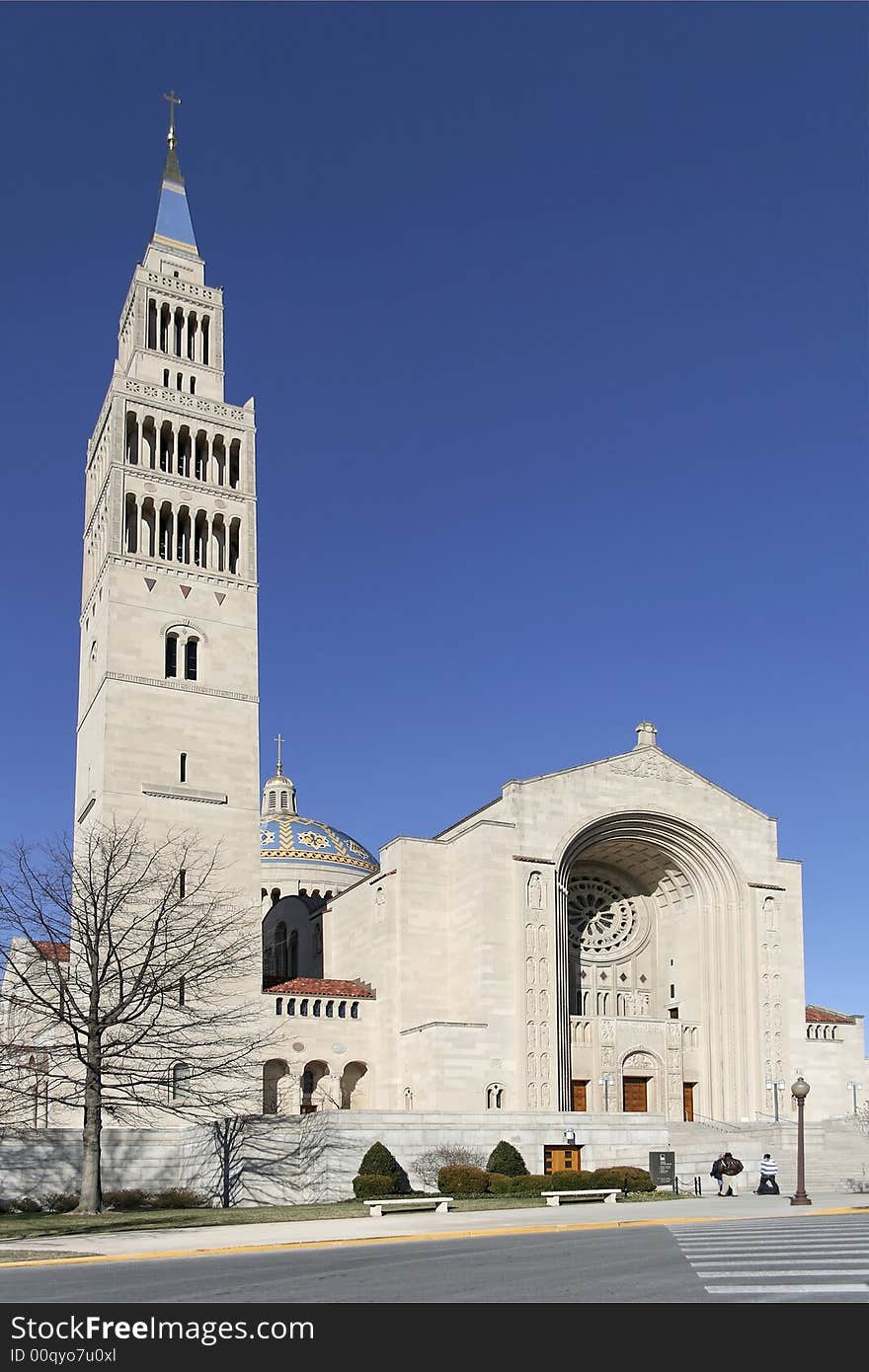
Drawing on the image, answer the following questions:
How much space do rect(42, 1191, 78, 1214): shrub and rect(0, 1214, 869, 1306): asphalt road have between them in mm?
18470

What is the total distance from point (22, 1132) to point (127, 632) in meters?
19.5

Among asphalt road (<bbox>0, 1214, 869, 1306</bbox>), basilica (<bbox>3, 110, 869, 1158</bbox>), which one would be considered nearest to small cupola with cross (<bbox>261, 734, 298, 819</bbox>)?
basilica (<bbox>3, 110, 869, 1158</bbox>)

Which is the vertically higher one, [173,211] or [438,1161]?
[173,211]

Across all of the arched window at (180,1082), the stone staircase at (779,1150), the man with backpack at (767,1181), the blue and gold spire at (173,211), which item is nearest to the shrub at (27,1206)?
the arched window at (180,1082)

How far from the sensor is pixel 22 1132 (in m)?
40.1

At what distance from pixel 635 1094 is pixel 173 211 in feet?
140

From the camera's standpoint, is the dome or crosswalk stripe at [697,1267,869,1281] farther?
the dome

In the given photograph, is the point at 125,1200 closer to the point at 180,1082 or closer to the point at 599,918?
the point at 180,1082

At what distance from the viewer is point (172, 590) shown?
5488 cm

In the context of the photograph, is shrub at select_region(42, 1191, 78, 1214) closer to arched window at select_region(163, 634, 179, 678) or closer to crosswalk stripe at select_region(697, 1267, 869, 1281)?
arched window at select_region(163, 634, 179, 678)

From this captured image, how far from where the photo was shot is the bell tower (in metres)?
52.1

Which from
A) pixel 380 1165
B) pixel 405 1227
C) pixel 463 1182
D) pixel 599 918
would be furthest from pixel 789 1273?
pixel 599 918

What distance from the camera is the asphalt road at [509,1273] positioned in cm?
1469
